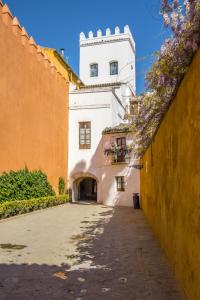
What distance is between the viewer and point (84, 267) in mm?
5988

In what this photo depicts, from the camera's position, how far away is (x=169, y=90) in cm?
666

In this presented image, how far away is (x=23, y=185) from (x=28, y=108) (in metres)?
4.49

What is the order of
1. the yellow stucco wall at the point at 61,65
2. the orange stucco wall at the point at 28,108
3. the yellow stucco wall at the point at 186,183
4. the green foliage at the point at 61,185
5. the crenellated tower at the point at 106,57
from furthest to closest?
the crenellated tower at the point at 106,57 → the yellow stucco wall at the point at 61,65 → the green foliage at the point at 61,185 → the orange stucco wall at the point at 28,108 → the yellow stucco wall at the point at 186,183

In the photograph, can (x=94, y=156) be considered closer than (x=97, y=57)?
Yes

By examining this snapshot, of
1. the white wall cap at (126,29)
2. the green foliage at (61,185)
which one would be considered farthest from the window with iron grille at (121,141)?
the white wall cap at (126,29)

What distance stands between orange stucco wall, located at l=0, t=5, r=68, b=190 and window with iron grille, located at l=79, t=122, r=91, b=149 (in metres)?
1.74

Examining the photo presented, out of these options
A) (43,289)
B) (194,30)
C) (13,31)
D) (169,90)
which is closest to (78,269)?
(43,289)

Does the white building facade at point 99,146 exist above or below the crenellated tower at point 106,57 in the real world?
Answer: below

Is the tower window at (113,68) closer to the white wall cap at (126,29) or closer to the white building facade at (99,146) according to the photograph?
the white wall cap at (126,29)

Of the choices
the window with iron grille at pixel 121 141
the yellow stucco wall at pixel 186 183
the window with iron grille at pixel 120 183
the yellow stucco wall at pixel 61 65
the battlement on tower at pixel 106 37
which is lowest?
the window with iron grille at pixel 120 183

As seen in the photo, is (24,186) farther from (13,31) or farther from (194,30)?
(194,30)

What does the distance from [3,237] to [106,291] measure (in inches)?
223

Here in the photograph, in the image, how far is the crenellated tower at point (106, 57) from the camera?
122 ft

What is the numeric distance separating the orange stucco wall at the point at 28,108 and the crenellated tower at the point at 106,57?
13.4 meters
